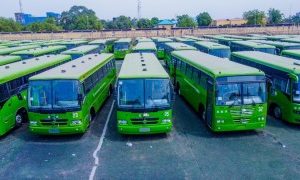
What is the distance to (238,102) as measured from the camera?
10.5 meters

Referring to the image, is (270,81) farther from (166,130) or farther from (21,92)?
(21,92)

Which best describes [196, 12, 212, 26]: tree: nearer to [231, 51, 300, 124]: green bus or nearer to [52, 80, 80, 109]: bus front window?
[231, 51, 300, 124]: green bus

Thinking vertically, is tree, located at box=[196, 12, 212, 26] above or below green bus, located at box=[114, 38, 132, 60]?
above

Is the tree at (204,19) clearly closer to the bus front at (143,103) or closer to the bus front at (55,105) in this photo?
the bus front at (143,103)

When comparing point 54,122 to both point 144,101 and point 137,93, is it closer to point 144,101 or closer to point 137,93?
point 137,93

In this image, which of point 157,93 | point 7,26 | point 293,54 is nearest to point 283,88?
point 157,93

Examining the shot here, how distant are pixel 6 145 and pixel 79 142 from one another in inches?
113

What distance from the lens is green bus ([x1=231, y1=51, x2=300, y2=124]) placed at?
1162cm

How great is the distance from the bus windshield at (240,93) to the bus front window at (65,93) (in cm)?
536

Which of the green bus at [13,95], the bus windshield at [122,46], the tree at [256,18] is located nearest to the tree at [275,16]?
the tree at [256,18]

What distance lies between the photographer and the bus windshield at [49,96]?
10.6m

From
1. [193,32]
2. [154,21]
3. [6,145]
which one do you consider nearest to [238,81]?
[6,145]

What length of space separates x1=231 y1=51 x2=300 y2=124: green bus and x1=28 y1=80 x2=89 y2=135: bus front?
8.31m

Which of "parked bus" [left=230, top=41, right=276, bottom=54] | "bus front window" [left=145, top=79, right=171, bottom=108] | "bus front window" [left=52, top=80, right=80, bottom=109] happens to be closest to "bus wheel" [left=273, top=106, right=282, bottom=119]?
"bus front window" [left=145, top=79, right=171, bottom=108]
